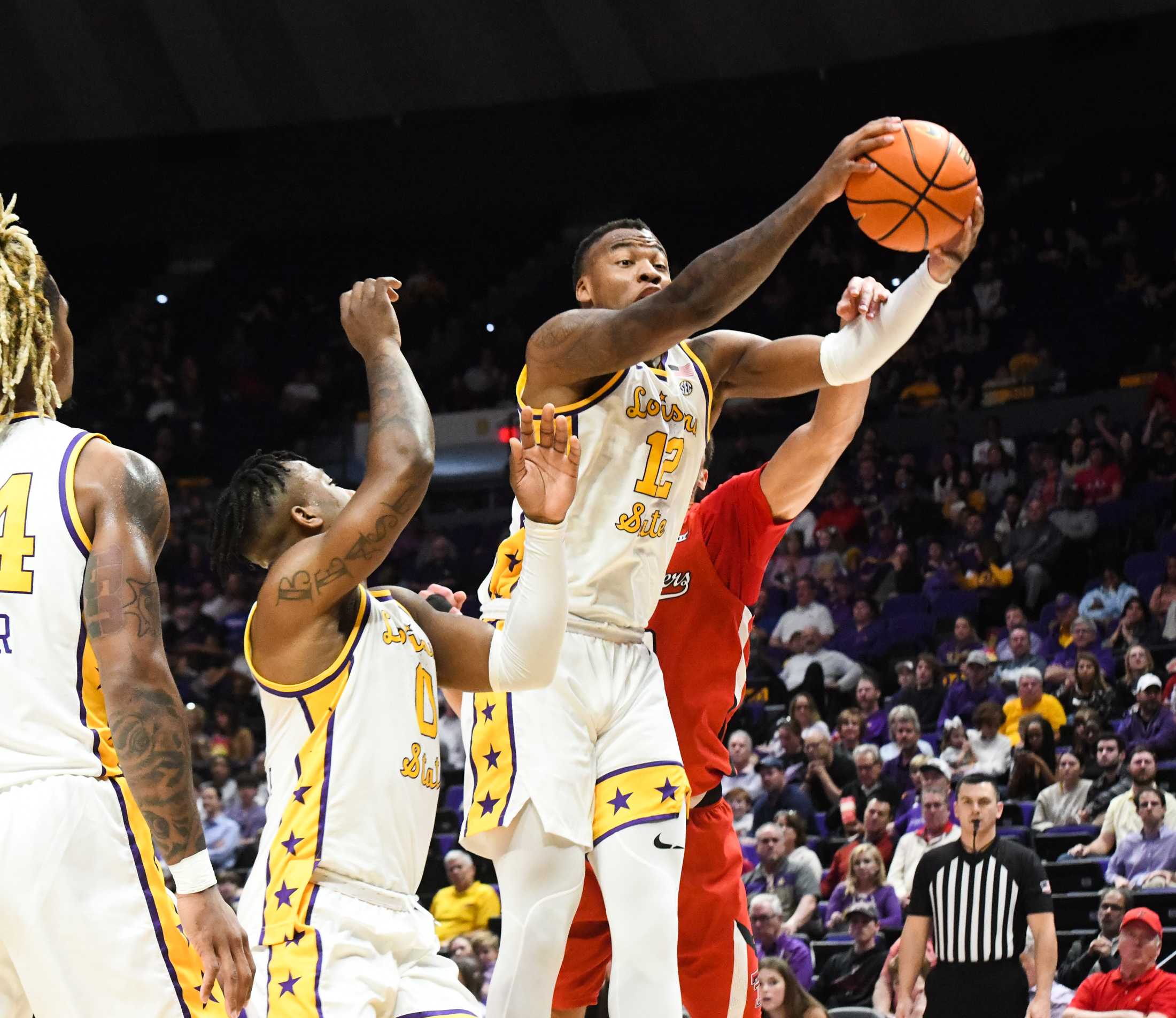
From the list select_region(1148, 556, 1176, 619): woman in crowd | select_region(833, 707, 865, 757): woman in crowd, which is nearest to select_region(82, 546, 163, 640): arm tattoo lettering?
select_region(833, 707, 865, 757): woman in crowd

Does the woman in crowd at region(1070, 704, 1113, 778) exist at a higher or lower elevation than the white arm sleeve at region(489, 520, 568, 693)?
higher

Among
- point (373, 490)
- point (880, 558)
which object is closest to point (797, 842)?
point (880, 558)

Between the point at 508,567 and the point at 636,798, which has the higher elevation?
the point at 508,567

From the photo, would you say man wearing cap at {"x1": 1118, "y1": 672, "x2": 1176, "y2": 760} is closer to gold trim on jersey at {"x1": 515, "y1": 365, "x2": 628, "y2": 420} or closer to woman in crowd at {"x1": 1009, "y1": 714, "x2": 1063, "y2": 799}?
woman in crowd at {"x1": 1009, "y1": 714, "x2": 1063, "y2": 799}

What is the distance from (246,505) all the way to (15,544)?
87 cm

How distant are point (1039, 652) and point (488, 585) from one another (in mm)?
8580

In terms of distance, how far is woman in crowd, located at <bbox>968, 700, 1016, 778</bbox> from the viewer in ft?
35.5

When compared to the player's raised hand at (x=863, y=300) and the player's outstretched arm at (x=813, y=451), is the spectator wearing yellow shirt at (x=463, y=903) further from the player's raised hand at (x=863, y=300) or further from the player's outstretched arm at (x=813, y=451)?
the player's raised hand at (x=863, y=300)

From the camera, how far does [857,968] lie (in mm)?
9188

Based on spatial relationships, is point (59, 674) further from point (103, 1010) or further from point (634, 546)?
point (634, 546)

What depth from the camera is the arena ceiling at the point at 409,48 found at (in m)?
17.1

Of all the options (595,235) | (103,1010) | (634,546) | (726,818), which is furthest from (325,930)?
(595,235)

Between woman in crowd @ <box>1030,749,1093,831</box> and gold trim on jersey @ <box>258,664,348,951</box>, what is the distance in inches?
296

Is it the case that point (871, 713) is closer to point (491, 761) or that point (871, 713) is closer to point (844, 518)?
point (844, 518)
